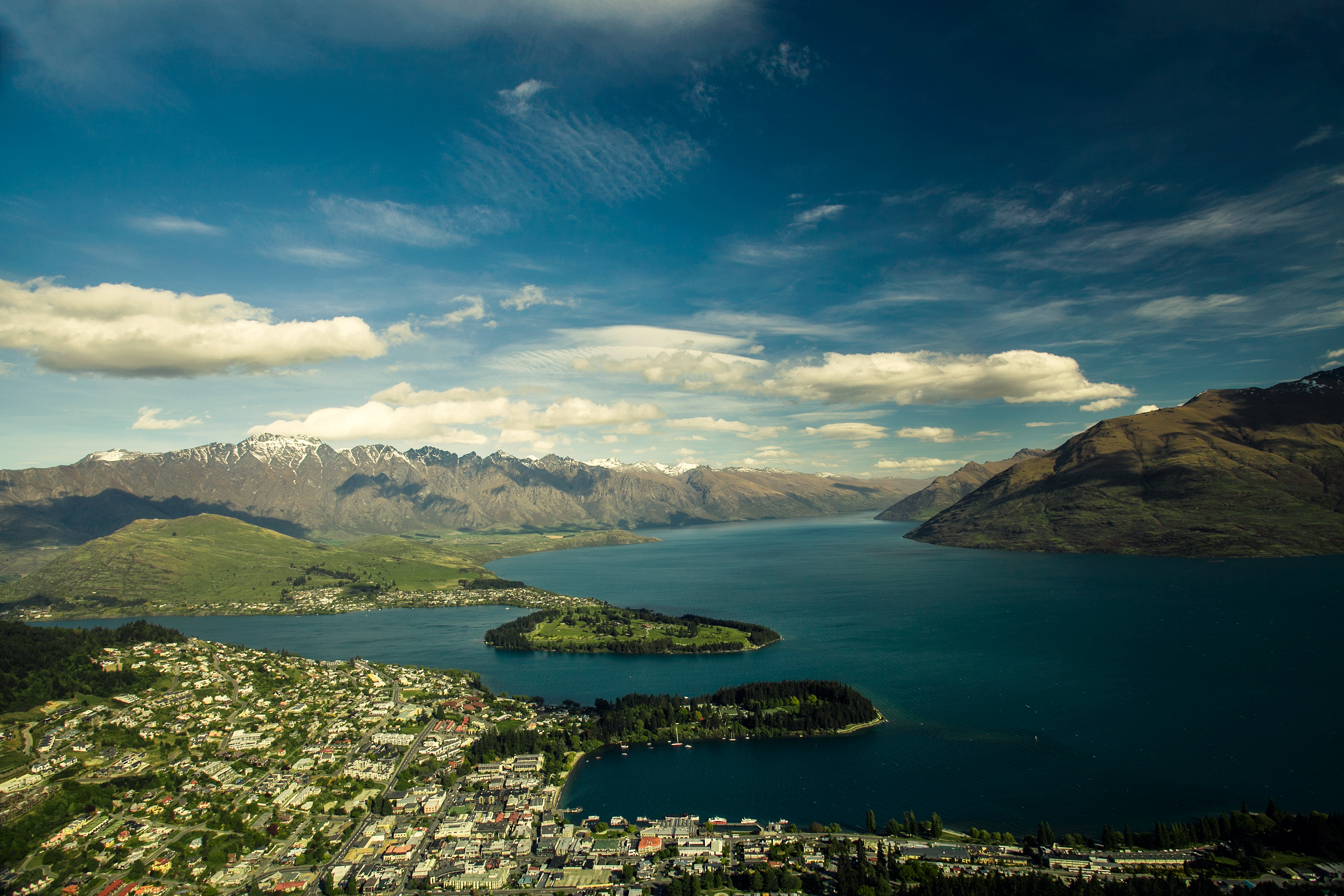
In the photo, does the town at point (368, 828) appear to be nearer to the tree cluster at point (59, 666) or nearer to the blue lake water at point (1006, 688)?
the tree cluster at point (59, 666)

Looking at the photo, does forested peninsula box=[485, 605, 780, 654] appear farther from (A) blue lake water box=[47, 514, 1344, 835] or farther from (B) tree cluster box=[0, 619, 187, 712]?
(B) tree cluster box=[0, 619, 187, 712]

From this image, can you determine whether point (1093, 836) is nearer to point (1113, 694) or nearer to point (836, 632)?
point (1113, 694)

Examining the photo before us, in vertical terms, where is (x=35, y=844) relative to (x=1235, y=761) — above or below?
below

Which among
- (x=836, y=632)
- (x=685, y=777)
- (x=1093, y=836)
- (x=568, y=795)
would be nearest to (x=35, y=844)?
(x=568, y=795)

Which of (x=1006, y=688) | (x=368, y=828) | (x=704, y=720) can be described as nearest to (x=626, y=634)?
Result: (x=704, y=720)

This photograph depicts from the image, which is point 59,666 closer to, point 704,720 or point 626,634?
point 704,720
